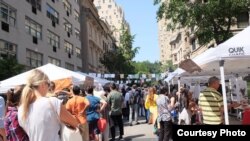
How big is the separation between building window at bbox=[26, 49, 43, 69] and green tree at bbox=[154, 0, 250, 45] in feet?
34.3

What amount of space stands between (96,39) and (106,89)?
166ft

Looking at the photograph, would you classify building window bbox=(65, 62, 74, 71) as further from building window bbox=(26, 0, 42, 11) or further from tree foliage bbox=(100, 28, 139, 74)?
tree foliage bbox=(100, 28, 139, 74)

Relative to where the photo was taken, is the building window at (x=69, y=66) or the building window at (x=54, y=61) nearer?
the building window at (x=54, y=61)

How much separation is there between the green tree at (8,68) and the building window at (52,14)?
49.8 feet

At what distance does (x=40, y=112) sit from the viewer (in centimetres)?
→ 425

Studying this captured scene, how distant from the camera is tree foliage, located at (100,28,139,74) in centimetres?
6575

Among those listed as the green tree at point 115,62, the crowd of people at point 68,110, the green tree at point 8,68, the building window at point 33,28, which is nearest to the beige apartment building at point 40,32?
the building window at point 33,28

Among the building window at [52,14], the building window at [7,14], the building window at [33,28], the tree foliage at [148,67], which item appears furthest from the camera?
the tree foliage at [148,67]

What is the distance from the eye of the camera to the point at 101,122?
34.8 ft

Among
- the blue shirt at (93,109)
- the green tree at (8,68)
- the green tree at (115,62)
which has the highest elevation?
the green tree at (115,62)

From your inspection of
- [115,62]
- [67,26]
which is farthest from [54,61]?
[115,62]

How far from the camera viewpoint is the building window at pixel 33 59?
102 ft

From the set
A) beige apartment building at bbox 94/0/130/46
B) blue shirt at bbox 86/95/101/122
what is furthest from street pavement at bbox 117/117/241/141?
beige apartment building at bbox 94/0/130/46

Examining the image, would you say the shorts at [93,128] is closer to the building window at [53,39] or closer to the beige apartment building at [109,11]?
the building window at [53,39]
